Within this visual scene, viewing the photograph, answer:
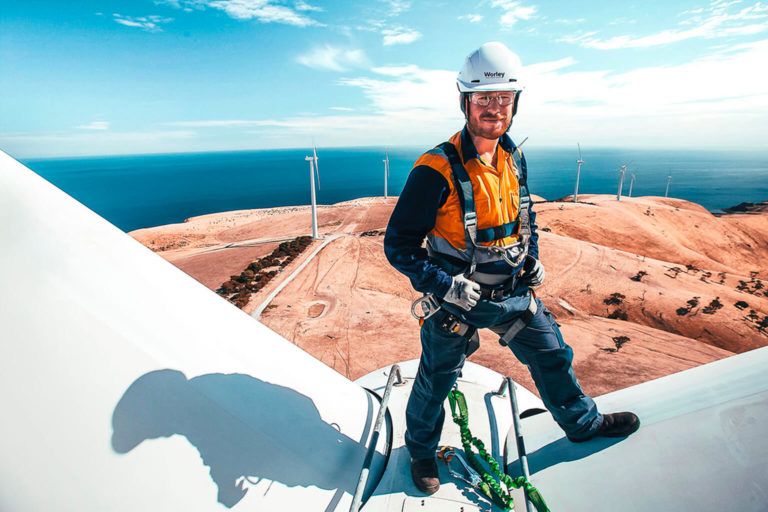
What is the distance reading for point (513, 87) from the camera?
2.64 metres

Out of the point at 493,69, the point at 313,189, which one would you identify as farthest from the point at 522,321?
the point at 313,189

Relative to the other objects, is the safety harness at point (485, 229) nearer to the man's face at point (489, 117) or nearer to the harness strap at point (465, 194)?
the harness strap at point (465, 194)

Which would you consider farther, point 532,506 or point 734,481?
point 532,506

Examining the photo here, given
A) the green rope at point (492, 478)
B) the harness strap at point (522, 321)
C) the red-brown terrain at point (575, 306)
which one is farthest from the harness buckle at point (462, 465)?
the red-brown terrain at point (575, 306)

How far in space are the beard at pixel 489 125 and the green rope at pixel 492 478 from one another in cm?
242

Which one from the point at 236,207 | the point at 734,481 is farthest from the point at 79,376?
the point at 236,207

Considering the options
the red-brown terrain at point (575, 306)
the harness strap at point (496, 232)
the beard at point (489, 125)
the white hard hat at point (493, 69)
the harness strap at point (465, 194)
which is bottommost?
the red-brown terrain at point (575, 306)

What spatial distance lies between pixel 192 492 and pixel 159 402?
1.68 ft

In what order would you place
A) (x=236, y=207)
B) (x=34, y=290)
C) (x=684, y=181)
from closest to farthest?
(x=34, y=290) → (x=236, y=207) → (x=684, y=181)

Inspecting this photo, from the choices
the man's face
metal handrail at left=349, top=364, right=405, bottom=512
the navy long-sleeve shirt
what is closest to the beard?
the man's face

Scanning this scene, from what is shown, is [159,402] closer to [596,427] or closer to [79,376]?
[79,376]

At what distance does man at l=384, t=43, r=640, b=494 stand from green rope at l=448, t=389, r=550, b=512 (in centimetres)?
30

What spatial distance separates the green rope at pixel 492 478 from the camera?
7.44 ft

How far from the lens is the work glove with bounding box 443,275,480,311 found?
266 centimetres
